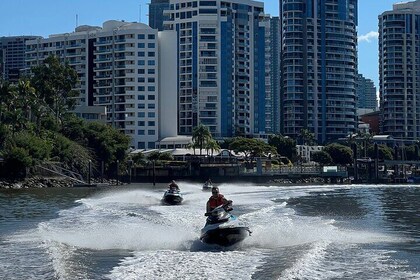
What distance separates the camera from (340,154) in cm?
17338

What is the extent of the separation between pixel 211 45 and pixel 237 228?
153 meters

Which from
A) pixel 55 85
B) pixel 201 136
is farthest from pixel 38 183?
pixel 201 136

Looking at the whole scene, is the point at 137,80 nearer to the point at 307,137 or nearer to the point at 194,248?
the point at 307,137

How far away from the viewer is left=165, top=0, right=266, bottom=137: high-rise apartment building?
180 metres

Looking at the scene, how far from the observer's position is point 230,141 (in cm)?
16450

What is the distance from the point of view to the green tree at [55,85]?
121812 mm

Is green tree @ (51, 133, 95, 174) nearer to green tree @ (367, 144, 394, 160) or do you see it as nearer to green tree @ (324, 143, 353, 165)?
green tree @ (324, 143, 353, 165)

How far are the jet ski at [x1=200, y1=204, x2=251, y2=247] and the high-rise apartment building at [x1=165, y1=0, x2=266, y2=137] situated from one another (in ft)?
490

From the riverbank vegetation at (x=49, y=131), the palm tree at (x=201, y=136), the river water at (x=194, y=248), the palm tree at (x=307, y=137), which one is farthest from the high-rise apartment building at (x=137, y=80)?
the river water at (x=194, y=248)

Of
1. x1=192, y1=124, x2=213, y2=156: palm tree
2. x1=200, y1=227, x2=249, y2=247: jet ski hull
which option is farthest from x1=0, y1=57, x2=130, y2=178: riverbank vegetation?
x1=200, y1=227, x2=249, y2=247: jet ski hull

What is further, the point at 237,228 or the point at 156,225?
the point at 156,225

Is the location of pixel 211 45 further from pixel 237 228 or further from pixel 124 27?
pixel 237 228

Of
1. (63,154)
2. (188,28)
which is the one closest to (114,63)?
(188,28)

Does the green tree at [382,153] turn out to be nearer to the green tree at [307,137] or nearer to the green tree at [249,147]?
the green tree at [307,137]
